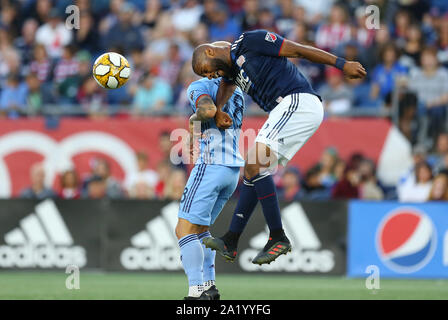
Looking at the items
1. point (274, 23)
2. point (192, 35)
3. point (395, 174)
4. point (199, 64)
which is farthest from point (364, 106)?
point (199, 64)

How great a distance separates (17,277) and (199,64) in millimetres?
6079

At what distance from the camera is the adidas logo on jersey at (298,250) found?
1373 cm

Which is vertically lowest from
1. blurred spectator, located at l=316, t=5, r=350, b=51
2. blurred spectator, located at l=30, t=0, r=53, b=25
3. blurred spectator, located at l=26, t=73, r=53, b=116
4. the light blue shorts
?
the light blue shorts

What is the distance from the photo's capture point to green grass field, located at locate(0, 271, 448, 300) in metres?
10.4

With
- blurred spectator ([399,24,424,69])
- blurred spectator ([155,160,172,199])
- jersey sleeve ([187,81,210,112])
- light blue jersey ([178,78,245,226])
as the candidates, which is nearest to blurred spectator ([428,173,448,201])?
blurred spectator ([399,24,424,69])

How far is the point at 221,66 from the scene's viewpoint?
8492 millimetres

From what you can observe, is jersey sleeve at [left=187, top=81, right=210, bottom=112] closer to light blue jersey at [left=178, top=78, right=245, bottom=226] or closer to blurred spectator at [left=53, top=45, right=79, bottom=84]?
light blue jersey at [left=178, top=78, right=245, bottom=226]

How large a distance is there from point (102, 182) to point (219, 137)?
239 inches

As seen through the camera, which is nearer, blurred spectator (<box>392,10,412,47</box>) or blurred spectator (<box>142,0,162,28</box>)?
blurred spectator (<box>392,10,412,47</box>)

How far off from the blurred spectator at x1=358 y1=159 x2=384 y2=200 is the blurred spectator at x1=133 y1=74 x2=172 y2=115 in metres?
4.02

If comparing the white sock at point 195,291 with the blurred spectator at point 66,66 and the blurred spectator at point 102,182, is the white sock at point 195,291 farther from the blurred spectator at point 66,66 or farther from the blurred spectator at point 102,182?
the blurred spectator at point 66,66

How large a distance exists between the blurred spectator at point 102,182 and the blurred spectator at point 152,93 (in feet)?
5.72

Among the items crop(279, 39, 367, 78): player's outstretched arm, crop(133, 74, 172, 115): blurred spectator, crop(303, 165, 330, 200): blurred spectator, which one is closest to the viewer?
crop(279, 39, 367, 78): player's outstretched arm

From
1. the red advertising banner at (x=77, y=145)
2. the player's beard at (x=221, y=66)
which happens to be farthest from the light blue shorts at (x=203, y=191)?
the red advertising banner at (x=77, y=145)
